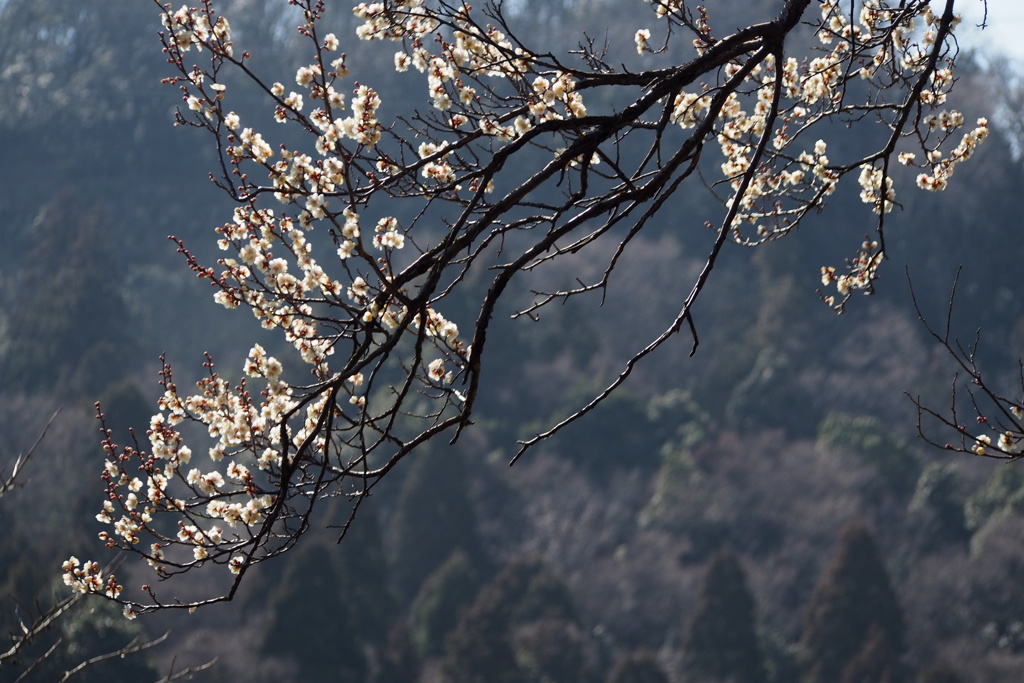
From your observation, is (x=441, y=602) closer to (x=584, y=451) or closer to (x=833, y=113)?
(x=584, y=451)

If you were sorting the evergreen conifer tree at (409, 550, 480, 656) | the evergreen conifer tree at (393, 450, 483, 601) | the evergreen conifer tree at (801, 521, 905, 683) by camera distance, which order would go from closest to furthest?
1. the evergreen conifer tree at (801, 521, 905, 683)
2. the evergreen conifer tree at (409, 550, 480, 656)
3. the evergreen conifer tree at (393, 450, 483, 601)

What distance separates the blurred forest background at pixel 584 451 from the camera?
16.6m

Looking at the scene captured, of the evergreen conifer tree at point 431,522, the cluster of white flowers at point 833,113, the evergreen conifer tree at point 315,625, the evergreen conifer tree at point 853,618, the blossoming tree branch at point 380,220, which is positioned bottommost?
the blossoming tree branch at point 380,220

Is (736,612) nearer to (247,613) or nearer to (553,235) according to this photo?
(247,613)

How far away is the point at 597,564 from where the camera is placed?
2062 centimetres

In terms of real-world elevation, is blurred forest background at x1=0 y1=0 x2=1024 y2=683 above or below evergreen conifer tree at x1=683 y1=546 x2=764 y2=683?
above

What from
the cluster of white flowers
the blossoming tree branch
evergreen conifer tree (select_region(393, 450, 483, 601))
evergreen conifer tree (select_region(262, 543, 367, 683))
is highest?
evergreen conifer tree (select_region(393, 450, 483, 601))

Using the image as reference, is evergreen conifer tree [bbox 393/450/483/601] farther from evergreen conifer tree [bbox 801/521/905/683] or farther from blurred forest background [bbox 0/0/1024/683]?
evergreen conifer tree [bbox 801/521/905/683]

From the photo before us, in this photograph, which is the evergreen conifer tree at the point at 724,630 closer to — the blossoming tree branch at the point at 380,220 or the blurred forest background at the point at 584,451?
the blurred forest background at the point at 584,451

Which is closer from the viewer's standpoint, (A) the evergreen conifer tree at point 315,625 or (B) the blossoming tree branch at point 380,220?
(B) the blossoming tree branch at point 380,220

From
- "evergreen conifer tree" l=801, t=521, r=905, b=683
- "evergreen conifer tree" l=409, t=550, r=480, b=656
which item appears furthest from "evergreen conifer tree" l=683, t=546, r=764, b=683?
"evergreen conifer tree" l=409, t=550, r=480, b=656

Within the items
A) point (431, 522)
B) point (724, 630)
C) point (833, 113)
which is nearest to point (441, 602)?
point (431, 522)

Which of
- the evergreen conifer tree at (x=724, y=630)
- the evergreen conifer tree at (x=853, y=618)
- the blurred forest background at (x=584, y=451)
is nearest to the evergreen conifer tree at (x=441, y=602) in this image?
the blurred forest background at (x=584, y=451)

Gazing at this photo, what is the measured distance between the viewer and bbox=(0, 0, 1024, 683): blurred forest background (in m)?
16.6
